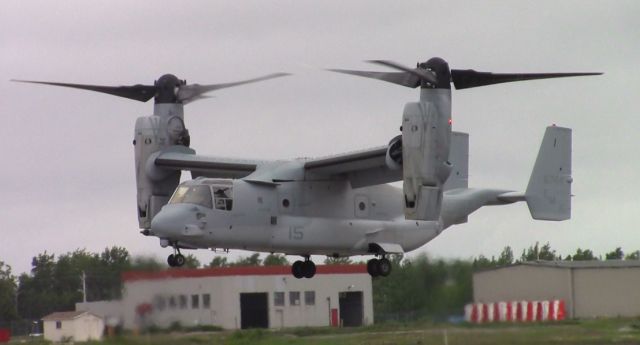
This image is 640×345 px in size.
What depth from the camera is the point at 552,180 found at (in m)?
42.6

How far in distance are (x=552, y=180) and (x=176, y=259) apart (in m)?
11.5

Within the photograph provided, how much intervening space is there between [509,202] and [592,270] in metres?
4.58

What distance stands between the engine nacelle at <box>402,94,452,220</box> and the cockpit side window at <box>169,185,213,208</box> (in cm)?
522

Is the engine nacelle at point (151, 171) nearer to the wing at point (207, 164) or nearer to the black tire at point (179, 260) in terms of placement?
the wing at point (207, 164)

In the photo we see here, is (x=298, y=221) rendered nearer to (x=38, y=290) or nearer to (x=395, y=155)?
(x=395, y=155)

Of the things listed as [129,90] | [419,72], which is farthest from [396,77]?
[129,90]

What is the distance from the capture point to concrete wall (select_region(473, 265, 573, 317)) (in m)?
35.4

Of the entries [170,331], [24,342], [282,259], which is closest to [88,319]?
[170,331]

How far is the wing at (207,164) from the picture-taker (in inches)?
1667

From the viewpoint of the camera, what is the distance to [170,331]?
113ft

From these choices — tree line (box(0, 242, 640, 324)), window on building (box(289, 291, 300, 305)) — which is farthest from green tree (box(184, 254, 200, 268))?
window on building (box(289, 291, 300, 305))

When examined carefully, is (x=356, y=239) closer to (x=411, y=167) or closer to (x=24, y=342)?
(x=411, y=167)

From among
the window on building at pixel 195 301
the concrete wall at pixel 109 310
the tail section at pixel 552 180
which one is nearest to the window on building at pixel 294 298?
the tail section at pixel 552 180

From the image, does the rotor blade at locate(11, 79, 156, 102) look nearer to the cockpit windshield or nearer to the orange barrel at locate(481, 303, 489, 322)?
the cockpit windshield
